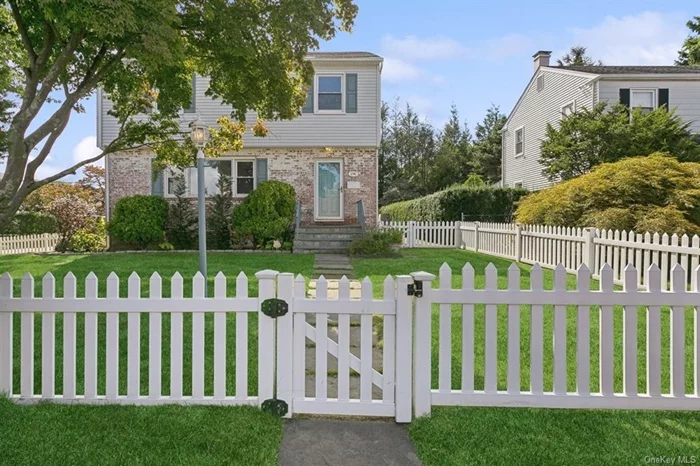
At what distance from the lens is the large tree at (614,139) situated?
15266 millimetres

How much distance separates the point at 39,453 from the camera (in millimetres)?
2639

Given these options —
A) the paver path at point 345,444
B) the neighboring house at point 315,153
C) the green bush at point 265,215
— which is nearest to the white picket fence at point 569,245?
the neighboring house at point 315,153

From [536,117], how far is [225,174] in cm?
1517

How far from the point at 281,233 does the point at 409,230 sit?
4392 millimetres

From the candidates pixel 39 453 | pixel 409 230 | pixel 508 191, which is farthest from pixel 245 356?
pixel 508 191

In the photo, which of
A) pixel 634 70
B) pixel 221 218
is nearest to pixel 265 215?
pixel 221 218

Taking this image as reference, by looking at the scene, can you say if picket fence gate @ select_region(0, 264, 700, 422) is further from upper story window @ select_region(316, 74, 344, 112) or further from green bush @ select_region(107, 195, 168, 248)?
upper story window @ select_region(316, 74, 344, 112)

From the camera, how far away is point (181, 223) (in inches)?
577

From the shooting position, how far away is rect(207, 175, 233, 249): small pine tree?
1432 centimetres

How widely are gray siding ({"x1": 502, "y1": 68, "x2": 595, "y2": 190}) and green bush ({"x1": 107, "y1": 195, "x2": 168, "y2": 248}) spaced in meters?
14.9

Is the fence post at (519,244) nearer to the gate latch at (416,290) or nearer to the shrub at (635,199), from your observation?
the shrub at (635,199)

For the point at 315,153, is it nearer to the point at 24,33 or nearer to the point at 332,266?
the point at 332,266

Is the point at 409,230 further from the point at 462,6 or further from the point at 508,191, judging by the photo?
the point at 462,6

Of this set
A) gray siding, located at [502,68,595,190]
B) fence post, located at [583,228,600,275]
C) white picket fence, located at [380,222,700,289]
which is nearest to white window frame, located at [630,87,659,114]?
gray siding, located at [502,68,595,190]
